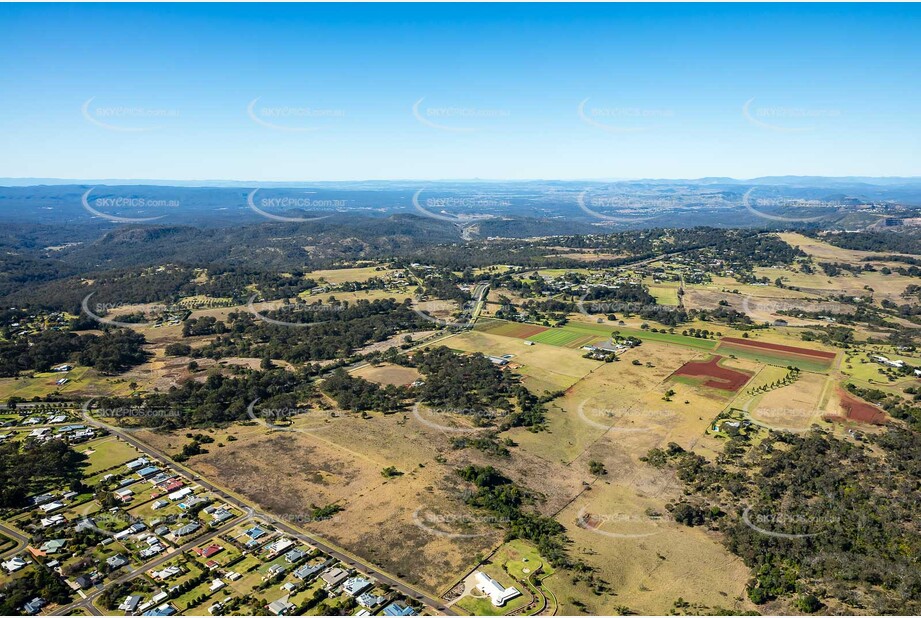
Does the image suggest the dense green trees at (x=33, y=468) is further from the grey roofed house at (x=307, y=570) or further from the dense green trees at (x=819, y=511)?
the dense green trees at (x=819, y=511)

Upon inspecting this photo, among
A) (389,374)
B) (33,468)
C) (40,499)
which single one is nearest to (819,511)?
(389,374)

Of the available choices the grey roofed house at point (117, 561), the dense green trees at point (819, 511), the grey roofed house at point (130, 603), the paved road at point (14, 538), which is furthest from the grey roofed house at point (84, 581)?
the dense green trees at point (819, 511)

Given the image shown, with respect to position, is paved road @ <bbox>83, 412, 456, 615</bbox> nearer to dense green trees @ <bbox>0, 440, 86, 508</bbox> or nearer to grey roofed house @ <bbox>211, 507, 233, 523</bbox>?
grey roofed house @ <bbox>211, 507, 233, 523</bbox>

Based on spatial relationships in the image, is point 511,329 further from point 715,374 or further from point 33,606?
point 33,606

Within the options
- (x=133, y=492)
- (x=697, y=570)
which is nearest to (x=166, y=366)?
(x=133, y=492)

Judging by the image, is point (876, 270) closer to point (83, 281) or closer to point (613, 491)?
point (613, 491)

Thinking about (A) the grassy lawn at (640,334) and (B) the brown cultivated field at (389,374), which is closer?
(B) the brown cultivated field at (389,374)
